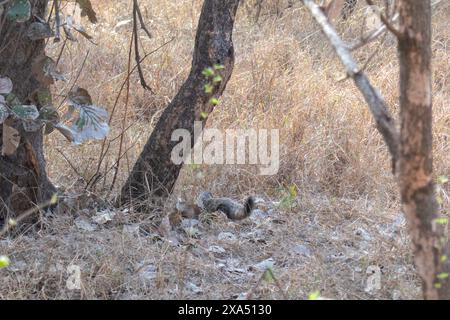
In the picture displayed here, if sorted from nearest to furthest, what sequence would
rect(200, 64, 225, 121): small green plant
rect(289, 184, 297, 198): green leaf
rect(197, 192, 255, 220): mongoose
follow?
rect(200, 64, 225, 121): small green plant → rect(197, 192, 255, 220): mongoose → rect(289, 184, 297, 198): green leaf

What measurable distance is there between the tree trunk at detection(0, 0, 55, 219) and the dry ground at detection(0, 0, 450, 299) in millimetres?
152

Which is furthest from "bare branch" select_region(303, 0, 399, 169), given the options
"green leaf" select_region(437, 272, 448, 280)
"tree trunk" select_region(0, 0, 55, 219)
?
"tree trunk" select_region(0, 0, 55, 219)

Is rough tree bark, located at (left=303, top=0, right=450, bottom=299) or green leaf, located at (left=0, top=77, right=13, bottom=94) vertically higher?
green leaf, located at (left=0, top=77, right=13, bottom=94)

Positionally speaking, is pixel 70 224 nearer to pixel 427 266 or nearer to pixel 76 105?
pixel 76 105

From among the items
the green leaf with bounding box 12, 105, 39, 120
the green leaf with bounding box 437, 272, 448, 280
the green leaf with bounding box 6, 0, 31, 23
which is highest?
the green leaf with bounding box 6, 0, 31, 23

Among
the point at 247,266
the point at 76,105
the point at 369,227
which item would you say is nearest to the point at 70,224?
the point at 76,105

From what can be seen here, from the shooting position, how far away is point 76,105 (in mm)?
3043

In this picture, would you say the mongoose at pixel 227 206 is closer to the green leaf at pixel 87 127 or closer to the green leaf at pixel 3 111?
the green leaf at pixel 87 127

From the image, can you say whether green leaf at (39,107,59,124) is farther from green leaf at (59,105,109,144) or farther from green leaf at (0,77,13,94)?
green leaf at (0,77,13,94)

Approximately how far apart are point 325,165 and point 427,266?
6.91 feet

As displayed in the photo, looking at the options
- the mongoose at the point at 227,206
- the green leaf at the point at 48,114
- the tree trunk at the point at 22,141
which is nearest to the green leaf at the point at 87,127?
the green leaf at the point at 48,114

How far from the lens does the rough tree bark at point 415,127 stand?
1.98m

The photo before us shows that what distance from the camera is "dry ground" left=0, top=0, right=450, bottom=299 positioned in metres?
2.87

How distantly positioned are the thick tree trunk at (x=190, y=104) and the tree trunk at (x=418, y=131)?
1.45m
